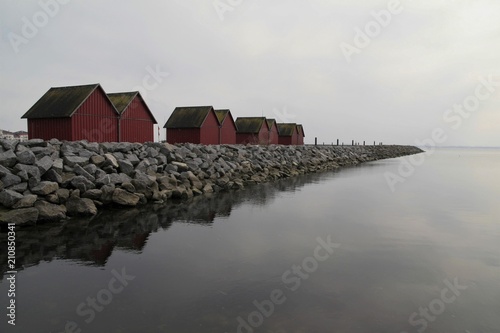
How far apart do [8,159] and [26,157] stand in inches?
22.9

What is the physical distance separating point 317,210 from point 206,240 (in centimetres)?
705

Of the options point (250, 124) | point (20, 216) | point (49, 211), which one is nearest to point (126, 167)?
point (49, 211)

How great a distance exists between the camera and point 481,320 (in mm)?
6242

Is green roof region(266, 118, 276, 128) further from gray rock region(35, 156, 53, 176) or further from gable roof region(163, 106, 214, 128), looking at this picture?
gray rock region(35, 156, 53, 176)

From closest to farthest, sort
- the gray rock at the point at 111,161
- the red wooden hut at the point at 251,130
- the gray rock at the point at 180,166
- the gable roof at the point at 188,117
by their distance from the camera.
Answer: the gray rock at the point at 111,161 < the gray rock at the point at 180,166 < the gable roof at the point at 188,117 < the red wooden hut at the point at 251,130

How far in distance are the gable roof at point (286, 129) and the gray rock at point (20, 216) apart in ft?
155

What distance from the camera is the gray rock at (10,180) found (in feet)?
40.2

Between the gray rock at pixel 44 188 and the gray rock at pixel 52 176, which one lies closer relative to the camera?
the gray rock at pixel 44 188

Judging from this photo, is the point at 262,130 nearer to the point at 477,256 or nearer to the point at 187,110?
the point at 187,110

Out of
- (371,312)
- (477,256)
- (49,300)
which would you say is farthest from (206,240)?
(477,256)

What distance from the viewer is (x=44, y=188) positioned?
12750mm

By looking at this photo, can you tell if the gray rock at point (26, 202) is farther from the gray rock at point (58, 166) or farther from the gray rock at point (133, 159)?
the gray rock at point (133, 159)


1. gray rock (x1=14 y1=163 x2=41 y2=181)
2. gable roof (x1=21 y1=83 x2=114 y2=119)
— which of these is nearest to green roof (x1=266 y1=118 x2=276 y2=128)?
gable roof (x1=21 y1=83 x2=114 y2=119)

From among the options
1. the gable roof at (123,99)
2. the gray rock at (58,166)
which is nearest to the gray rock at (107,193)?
the gray rock at (58,166)
